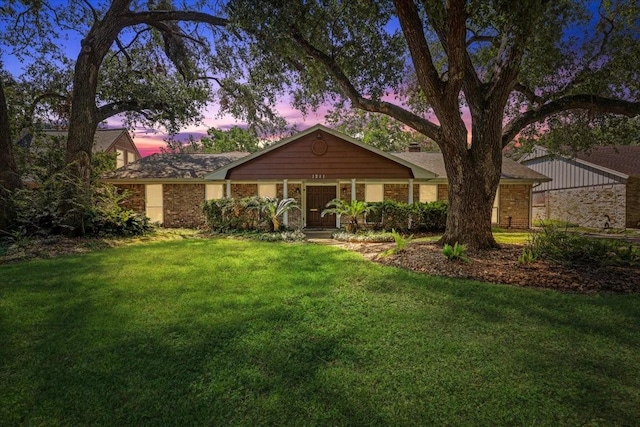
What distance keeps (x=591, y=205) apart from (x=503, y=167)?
252 inches

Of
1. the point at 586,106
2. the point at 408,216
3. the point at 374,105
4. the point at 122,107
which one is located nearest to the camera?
the point at 374,105

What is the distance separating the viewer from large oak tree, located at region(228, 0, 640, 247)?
770 centimetres

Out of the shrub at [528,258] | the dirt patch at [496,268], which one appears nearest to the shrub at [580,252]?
the shrub at [528,258]

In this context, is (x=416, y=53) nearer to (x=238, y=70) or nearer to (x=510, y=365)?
(x=510, y=365)

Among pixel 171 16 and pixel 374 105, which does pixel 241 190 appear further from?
pixel 374 105

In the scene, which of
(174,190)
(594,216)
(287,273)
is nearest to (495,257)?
(287,273)

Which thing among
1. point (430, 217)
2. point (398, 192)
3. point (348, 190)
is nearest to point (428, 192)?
point (398, 192)

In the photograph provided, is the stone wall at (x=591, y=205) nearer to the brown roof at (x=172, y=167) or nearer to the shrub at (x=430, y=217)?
the shrub at (x=430, y=217)

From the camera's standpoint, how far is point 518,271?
255 inches

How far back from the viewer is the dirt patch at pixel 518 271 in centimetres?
579

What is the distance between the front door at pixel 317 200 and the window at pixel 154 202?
7.40 metres

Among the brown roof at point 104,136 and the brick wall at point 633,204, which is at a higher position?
the brown roof at point 104,136

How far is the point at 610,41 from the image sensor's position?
33.9 ft

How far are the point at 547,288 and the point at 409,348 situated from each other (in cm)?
329
